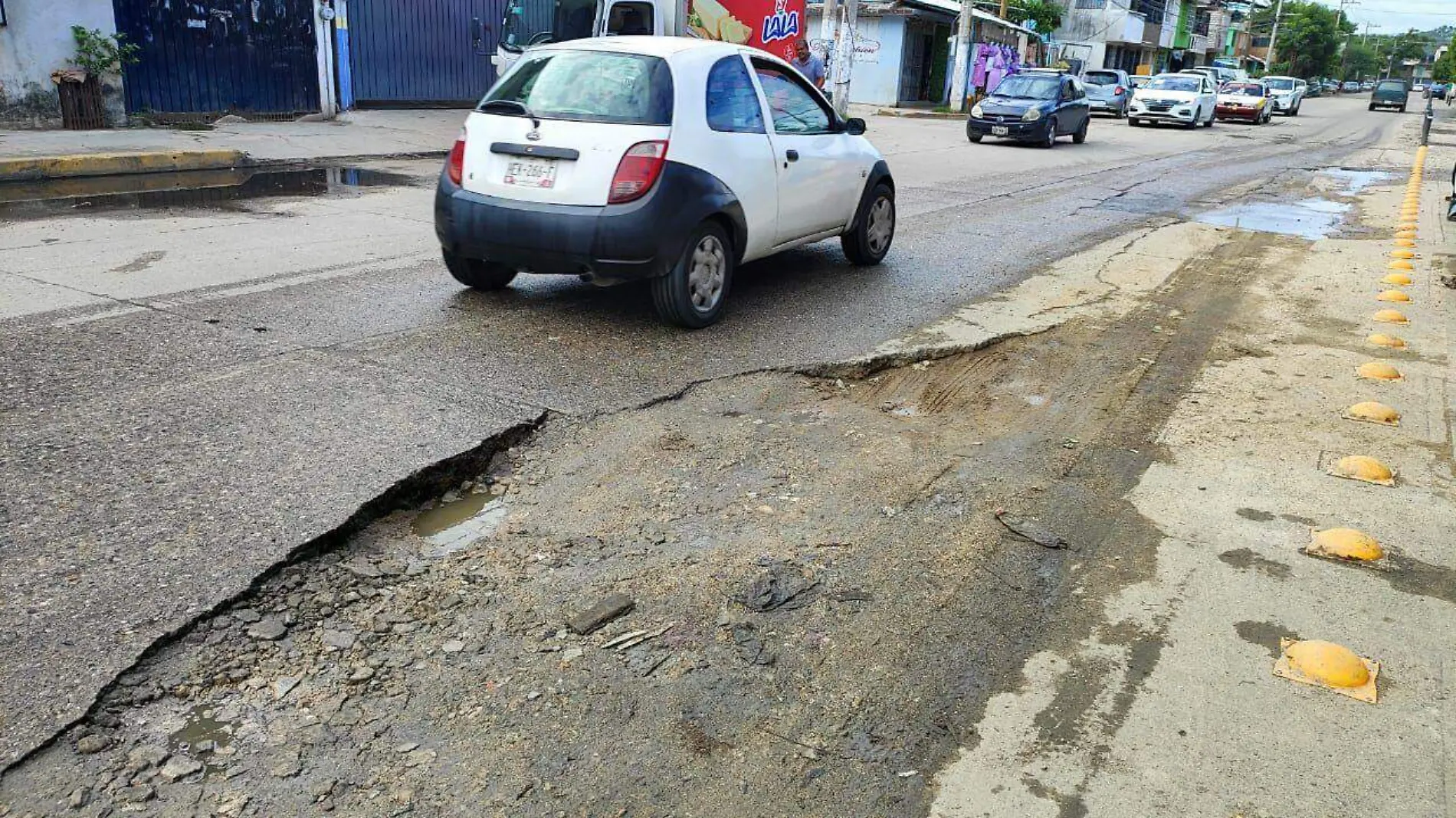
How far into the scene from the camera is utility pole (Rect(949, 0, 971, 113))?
1356 inches

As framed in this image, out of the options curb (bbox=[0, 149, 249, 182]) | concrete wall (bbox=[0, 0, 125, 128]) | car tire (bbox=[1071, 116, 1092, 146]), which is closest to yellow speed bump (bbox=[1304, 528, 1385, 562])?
curb (bbox=[0, 149, 249, 182])

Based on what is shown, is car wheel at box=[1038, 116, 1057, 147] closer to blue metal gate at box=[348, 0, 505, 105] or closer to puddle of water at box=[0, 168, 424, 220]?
blue metal gate at box=[348, 0, 505, 105]

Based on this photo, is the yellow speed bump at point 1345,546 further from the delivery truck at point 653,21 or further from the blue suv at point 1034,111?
the blue suv at point 1034,111

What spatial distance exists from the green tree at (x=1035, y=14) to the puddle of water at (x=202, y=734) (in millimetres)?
50557

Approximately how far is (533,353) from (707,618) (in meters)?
2.93

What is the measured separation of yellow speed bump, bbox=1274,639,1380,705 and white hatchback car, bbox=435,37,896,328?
12.9ft

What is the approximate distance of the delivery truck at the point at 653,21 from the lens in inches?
764

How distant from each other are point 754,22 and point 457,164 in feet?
55.0

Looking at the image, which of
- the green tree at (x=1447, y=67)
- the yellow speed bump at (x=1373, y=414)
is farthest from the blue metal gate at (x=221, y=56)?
the green tree at (x=1447, y=67)

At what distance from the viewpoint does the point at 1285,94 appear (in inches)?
1881

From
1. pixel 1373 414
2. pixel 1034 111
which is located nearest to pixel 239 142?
pixel 1373 414

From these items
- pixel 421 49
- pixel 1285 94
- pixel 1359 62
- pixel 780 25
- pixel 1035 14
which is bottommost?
pixel 1285 94

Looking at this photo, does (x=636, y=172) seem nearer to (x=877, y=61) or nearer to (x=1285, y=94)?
(x=877, y=61)

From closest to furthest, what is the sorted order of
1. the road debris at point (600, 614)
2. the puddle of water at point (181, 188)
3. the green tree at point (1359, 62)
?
the road debris at point (600, 614) → the puddle of water at point (181, 188) → the green tree at point (1359, 62)
